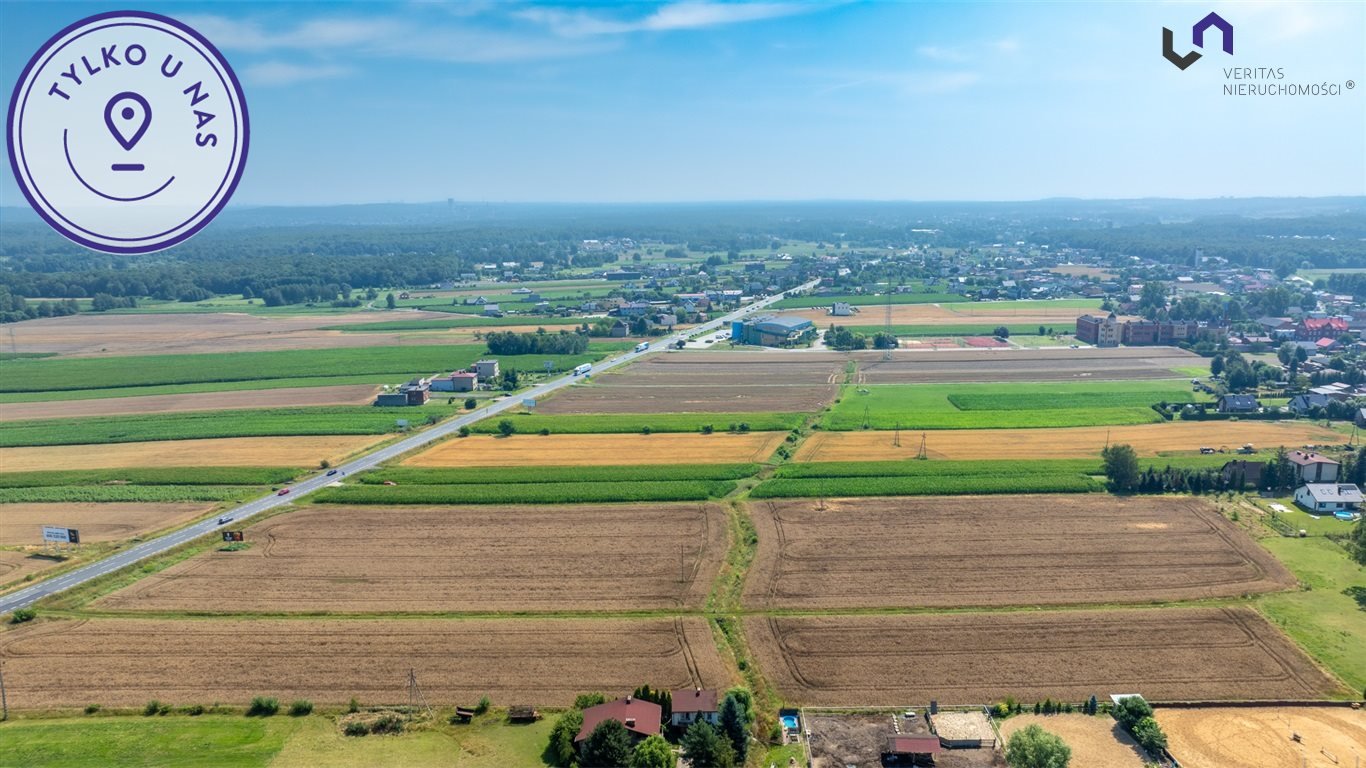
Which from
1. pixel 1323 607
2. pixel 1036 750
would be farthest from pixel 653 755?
pixel 1323 607

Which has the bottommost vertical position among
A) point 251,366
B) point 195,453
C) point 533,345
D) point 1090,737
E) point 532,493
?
point 1090,737

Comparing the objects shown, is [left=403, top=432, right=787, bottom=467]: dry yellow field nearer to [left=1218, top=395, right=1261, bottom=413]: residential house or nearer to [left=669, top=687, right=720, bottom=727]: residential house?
[left=669, top=687, right=720, bottom=727]: residential house

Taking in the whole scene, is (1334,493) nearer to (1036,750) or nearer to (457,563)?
(1036,750)

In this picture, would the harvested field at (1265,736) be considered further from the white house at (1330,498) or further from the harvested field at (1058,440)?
the harvested field at (1058,440)

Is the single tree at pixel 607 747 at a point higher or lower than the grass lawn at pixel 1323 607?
higher

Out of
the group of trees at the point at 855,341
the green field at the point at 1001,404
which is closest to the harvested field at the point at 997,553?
the green field at the point at 1001,404

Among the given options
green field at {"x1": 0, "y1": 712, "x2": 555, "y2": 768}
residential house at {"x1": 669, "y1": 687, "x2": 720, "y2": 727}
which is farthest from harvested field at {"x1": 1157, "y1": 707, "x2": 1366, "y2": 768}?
green field at {"x1": 0, "y1": 712, "x2": 555, "y2": 768}

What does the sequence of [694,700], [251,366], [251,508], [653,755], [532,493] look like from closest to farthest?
[653,755]
[694,700]
[251,508]
[532,493]
[251,366]
